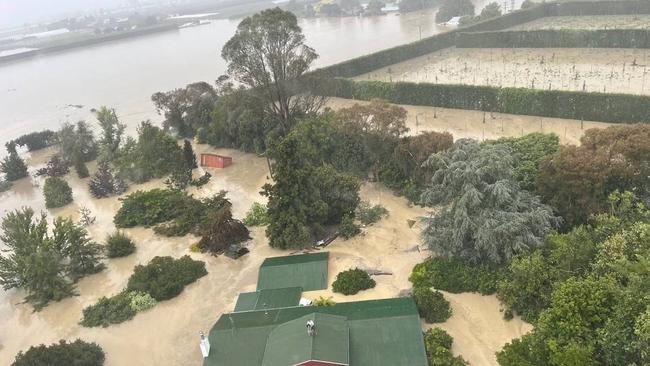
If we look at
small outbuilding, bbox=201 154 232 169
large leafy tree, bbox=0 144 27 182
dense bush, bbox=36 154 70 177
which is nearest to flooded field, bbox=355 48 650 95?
small outbuilding, bbox=201 154 232 169

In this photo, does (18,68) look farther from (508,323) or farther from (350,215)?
(508,323)

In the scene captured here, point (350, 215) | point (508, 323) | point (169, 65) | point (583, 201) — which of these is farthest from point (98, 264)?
point (169, 65)

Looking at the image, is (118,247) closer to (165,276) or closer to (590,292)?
(165,276)

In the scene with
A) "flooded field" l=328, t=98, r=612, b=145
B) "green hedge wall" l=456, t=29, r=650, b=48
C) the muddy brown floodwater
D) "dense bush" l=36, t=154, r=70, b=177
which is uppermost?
"green hedge wall" l=456, t=29, r=650, b=48

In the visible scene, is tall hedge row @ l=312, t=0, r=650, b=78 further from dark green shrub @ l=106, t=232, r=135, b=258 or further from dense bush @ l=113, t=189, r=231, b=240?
dark green shrub @ l=106, t=232, r=135, b=258

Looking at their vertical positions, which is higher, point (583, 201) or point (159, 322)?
point (583, 201)

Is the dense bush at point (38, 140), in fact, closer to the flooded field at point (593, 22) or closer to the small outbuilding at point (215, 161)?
the small outbuilding at point (215, 161)
